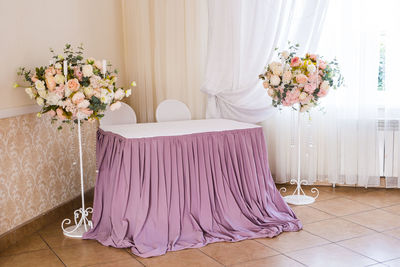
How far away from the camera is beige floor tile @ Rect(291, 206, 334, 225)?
13.4 feet

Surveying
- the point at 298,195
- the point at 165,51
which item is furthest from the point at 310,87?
the point at 165,51

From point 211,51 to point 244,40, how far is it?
1.09ft

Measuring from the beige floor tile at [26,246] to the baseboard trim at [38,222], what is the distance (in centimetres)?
3

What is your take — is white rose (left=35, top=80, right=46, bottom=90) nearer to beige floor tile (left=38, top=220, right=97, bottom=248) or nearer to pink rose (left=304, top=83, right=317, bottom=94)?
beige floor tile (left=38, top=220, right=97, bottom=248)

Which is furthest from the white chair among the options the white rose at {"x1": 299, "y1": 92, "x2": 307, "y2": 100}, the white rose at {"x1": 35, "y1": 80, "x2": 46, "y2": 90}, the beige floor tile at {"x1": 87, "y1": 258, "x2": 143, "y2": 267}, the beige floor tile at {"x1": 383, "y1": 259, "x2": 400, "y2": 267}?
the beige floor tile at {"x1": 383, "y1": 259, "x2": 400, "y2": 267}

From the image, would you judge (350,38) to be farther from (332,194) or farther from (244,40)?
(332,194)

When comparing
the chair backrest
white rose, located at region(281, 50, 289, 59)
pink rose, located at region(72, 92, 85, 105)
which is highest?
white rose, located at region(281, 50, 289, 59)

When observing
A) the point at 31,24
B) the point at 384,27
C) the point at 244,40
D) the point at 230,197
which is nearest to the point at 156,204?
the point at 230,197

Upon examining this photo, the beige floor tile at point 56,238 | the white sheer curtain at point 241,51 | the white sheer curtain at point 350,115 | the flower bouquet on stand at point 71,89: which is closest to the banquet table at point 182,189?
the beige floor tile at point 56,238

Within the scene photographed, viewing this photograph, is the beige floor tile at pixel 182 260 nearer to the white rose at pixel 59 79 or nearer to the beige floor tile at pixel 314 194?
the white rose at pixel 59 79

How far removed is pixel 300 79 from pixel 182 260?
5.75 feet

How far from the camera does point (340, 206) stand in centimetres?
441

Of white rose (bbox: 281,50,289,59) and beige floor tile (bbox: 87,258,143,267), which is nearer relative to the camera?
beige floor tile (bbox: 87,258,143,267)

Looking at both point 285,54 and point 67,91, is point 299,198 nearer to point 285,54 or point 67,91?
point 285,54
